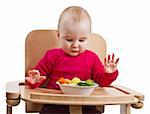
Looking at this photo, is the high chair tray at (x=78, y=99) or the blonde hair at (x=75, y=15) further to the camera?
the blonde hair at (x=75, y=15)

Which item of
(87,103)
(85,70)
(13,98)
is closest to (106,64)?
(85,70)

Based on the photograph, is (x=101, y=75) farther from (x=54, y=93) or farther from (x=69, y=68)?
(x=54, y=93)

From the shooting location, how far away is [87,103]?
4.27ft

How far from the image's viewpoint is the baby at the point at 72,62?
5.04ft

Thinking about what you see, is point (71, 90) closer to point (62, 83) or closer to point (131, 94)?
point (62, 83)

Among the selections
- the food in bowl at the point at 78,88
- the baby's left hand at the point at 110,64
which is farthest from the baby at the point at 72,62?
the food in bowl at the point at 78,88

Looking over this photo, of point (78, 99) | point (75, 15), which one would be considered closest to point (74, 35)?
point (75, 15)

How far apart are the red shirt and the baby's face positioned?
2.3 inches

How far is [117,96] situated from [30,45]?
57 cm

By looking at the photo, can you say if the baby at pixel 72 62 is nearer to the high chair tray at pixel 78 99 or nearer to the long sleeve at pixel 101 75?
the long sleeve at pixel 101 75

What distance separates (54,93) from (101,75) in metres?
0.25

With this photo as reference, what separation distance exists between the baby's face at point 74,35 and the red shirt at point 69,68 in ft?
0.19

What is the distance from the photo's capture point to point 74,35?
1537 millimetres

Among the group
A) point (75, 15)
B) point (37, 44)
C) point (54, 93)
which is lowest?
point (54, 93)
